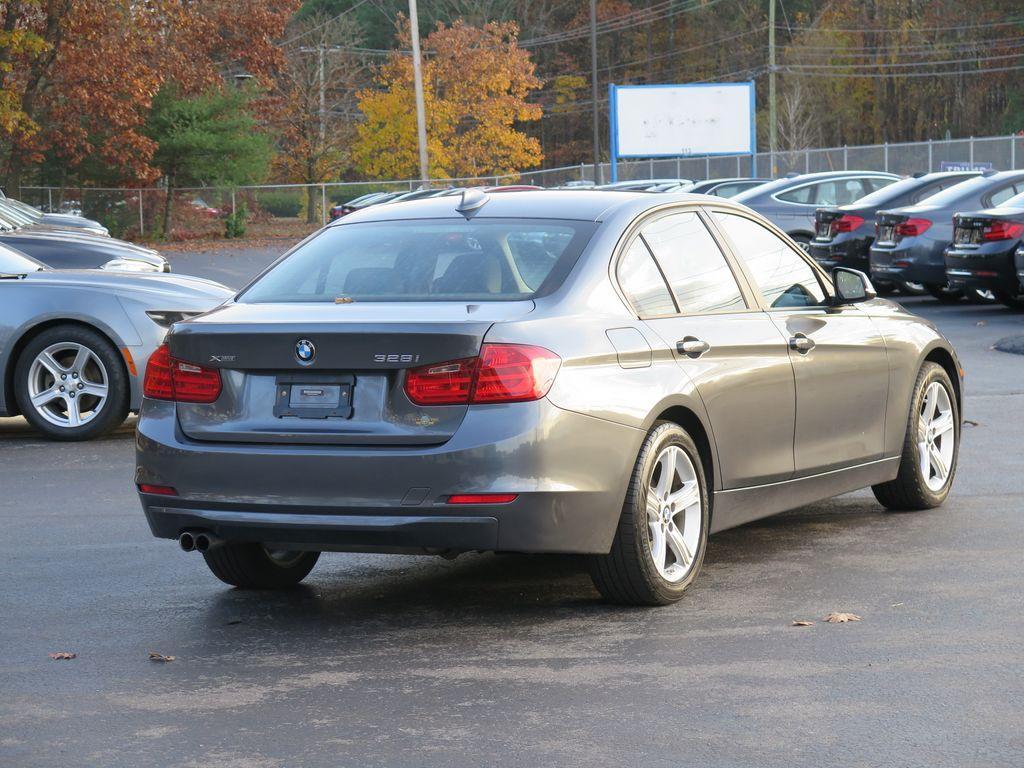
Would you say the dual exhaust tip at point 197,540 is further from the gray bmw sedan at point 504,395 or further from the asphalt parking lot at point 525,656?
the asphalt parking lot at point 525,656

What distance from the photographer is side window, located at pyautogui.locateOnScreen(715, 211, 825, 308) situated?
22.5 ft

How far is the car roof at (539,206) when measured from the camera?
6.26m

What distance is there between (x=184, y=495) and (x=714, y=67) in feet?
281

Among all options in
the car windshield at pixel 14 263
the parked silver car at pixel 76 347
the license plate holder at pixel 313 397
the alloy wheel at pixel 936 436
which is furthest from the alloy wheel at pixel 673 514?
the car windshield at pixel 14 263

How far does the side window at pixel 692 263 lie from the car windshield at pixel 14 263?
749 centimetres

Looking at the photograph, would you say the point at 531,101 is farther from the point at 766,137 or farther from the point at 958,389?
the point at 958,389

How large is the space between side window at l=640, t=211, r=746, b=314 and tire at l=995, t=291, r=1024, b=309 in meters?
13.4

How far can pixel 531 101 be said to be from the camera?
89.9 m

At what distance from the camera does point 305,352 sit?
17.8 ft

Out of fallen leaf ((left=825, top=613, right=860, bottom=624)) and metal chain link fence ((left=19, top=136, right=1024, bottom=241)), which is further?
metal chain link fence ((left=19, top=136, right=1024, bottom=241))

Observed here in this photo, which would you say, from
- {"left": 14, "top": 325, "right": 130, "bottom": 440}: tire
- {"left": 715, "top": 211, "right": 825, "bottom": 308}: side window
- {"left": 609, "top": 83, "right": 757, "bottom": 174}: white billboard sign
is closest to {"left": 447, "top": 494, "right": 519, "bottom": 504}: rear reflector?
{"left": 715, "top": 211, "right": 825, "bottom": 308}: side window

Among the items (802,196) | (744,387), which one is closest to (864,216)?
(802,196)

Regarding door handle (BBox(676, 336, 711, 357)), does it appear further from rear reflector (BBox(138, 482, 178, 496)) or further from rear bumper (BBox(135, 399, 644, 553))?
rear reflector (BBox(138, 482, 178, 496))

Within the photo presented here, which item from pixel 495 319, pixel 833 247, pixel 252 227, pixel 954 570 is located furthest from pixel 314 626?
pixel 252 227
